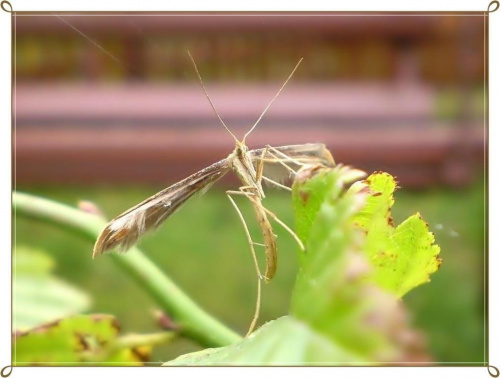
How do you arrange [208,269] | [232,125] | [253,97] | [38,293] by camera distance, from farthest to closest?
[208,269] → [253,97] → [232,125] → [38,293]

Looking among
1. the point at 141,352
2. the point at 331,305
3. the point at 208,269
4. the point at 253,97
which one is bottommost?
the point at 208,269

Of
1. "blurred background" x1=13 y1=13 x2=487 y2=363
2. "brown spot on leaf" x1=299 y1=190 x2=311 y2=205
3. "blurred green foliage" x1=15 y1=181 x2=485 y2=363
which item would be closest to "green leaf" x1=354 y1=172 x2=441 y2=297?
"brown spot on leaf" x1=299 y1=190 x2=311 y2=205

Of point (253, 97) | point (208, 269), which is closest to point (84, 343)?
point (253, 97)

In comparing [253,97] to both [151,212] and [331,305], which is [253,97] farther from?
[331,305]

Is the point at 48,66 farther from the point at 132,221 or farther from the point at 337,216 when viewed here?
the point at 337,216

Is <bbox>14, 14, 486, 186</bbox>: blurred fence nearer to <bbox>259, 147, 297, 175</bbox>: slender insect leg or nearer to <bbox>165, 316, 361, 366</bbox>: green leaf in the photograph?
<bbox>259, 147, 297, 175</bbox>: slender insect leg
